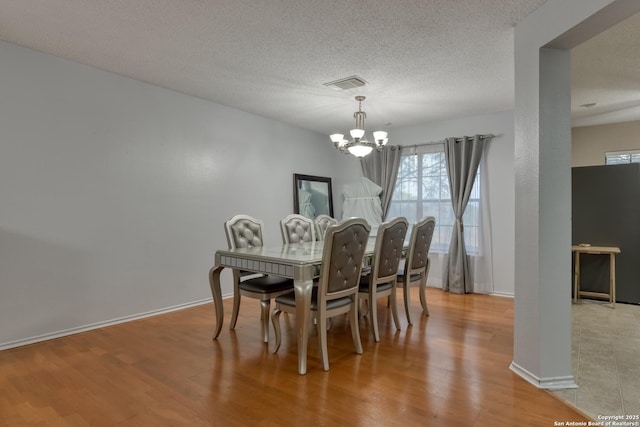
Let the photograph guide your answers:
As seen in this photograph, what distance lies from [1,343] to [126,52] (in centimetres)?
259

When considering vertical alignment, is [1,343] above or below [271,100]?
below

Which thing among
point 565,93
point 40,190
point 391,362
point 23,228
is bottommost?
point 391,362

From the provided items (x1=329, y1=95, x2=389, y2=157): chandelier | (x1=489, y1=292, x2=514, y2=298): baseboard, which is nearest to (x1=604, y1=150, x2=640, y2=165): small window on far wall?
(x1=489, y1=292, x2=514, y2=298): baseboard

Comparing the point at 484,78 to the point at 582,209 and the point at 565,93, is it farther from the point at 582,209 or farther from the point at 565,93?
the point at 582,209

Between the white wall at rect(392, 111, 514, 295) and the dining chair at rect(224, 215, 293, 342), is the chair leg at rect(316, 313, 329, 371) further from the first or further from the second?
the white wall at rect(392, 111, 514, 295)

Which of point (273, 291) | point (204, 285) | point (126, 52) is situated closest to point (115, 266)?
point (204, 285)

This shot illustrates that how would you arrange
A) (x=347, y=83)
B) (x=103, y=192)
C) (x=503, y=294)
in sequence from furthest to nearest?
(x=503, y=294) < (x=347, y=83) < (x=103, y=192)

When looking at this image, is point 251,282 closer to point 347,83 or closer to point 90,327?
point 90,327

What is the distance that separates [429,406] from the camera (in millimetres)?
2006

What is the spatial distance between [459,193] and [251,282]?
10.9 feet

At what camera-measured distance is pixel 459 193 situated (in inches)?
197

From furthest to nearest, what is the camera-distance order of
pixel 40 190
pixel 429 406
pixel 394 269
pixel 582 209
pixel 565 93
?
pixel 582 209 < pixel 394 269 < pixel 40 190 < pixel 565 93 < pixel 429 406

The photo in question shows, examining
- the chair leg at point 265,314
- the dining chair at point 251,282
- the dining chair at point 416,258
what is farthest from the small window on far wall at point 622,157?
the chair leg at point 265,314

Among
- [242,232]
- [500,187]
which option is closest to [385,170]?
[500,187]
